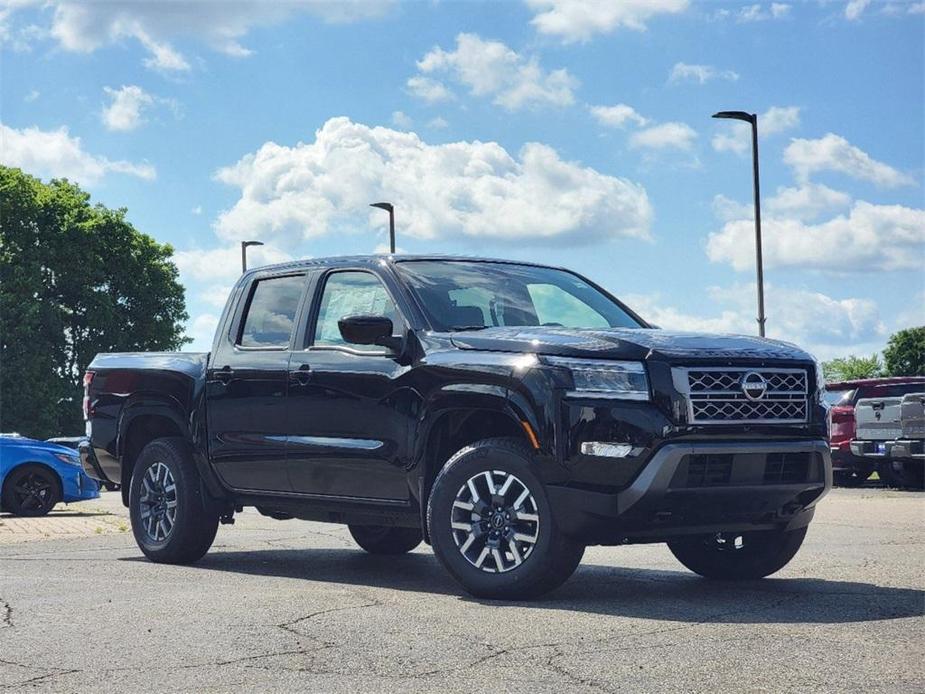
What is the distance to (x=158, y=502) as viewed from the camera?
1001 cm

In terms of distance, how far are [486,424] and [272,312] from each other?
207 cm

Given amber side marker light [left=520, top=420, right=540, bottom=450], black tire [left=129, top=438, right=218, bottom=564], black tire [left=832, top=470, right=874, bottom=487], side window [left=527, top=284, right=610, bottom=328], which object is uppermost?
side window [left=527, top=284, right=610, bottom=328]

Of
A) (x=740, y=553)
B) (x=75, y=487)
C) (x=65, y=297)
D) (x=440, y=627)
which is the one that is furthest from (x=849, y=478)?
(x=65, y=297)

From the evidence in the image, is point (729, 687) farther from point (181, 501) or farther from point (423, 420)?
point (181, 501)

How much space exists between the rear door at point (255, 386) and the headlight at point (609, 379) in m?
2.23

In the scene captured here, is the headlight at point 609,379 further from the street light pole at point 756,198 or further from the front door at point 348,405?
the street light pole at point 756,198

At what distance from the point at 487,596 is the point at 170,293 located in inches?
1802

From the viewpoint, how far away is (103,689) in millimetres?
5270

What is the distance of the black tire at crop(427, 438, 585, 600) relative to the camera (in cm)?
729

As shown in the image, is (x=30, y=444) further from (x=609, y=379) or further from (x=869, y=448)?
(x=609, y=379)

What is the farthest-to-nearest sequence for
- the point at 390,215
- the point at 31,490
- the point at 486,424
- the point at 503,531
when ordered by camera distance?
1. the point at 390,215
2. the point at 31,490
3. the point at 486,424
4. the point at 503,531

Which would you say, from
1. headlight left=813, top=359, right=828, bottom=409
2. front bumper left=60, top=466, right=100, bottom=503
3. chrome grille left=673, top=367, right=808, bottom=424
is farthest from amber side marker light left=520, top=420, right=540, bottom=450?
front bumper left=60, top=466, right=100, bottom=503

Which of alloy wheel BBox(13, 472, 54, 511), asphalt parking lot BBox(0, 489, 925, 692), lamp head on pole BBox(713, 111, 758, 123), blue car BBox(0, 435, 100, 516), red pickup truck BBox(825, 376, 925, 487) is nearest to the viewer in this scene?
asphalt parking lot BBox(0, 489, 925, 692)

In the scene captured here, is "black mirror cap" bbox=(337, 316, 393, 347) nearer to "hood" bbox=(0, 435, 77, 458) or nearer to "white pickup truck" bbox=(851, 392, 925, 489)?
"hood" bbox=(0, 435, 77, 458)
